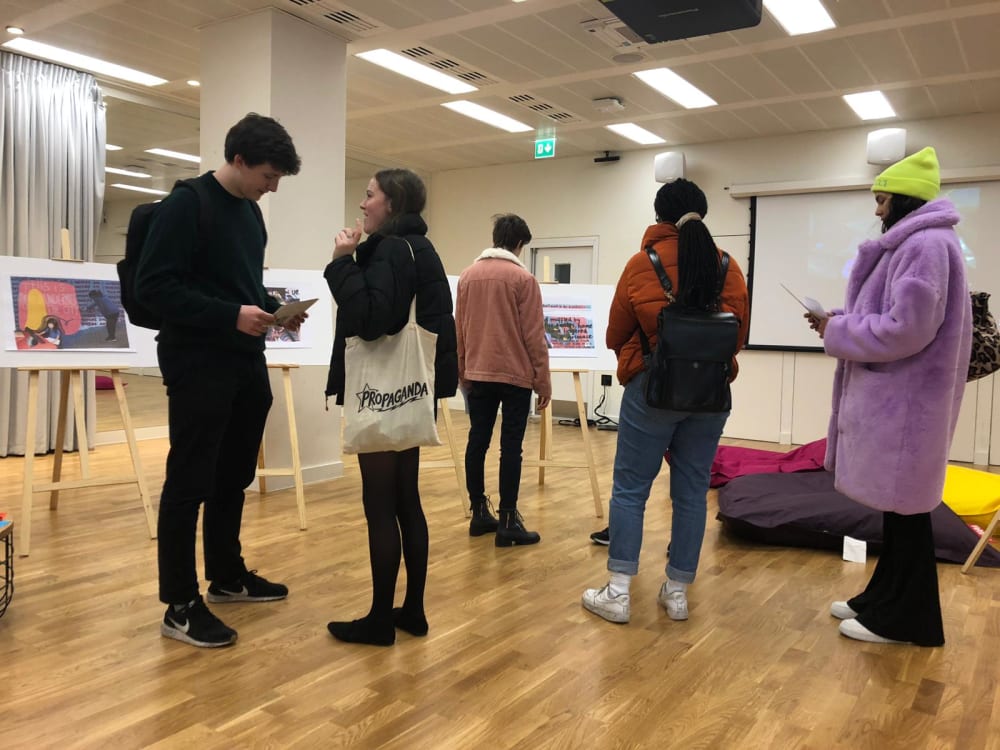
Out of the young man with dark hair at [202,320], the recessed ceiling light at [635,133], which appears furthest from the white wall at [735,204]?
the young man with dark hair at [202,320]

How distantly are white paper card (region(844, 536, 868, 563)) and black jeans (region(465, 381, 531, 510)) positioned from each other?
1.47 m

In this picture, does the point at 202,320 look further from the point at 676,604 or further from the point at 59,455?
the point at 59,455

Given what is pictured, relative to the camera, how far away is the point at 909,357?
7.13ft

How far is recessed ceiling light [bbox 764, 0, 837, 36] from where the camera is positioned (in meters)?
4.27

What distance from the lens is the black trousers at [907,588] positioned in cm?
230

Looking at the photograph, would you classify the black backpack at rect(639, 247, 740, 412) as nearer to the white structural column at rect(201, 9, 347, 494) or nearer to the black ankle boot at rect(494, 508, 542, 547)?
the black ankle boot at rect(494, 508, 542, 547)

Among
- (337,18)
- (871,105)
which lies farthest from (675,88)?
(337,18)

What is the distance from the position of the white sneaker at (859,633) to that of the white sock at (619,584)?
689 millimetres

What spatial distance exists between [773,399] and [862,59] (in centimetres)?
323

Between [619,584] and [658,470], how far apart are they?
432mm

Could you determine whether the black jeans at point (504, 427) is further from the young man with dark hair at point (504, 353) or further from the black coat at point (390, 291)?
the black coat at point (390, 291)

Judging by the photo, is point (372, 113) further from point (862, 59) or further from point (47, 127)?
point (862, 59)

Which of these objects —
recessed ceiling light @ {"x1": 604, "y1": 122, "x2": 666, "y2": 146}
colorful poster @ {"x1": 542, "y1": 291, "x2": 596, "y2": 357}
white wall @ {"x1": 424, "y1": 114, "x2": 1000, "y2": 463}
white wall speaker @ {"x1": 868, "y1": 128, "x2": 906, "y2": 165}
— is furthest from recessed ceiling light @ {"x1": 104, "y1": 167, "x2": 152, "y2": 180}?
white wall speaker @ {"x1": 868, "y1": 128, "x2": 906, "y2": 165}

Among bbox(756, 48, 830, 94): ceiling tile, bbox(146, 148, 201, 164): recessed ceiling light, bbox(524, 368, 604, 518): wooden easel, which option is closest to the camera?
bbox(524, 368, 604, 518): wooden easel
